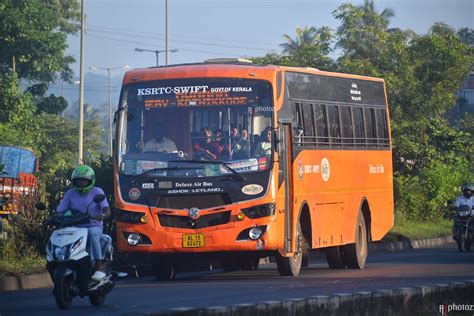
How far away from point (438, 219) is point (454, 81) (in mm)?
6632

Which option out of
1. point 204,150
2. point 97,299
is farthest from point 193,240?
point 97,299

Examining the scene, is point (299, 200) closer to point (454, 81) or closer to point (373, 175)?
point (373, 175)

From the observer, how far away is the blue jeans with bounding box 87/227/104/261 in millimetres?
13195

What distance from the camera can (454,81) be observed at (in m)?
42.3

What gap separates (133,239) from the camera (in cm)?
1708

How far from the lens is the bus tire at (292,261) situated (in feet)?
58.8

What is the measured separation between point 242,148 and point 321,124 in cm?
286

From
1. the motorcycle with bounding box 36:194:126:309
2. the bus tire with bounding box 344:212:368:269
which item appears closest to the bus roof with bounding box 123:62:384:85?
the bus tire with bounding box 344:212:368:269

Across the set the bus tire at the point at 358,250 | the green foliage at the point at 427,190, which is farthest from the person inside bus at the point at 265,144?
the green foliage at the point at 427,190

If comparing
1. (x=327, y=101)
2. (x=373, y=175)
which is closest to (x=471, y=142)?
(x=373, y=175)

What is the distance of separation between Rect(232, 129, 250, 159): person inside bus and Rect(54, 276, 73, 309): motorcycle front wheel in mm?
4668

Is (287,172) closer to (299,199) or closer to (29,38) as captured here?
(299,199)

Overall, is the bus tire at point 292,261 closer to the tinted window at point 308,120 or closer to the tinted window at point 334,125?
the tinted window at point 308,120

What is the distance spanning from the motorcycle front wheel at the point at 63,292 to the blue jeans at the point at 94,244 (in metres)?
0.45
